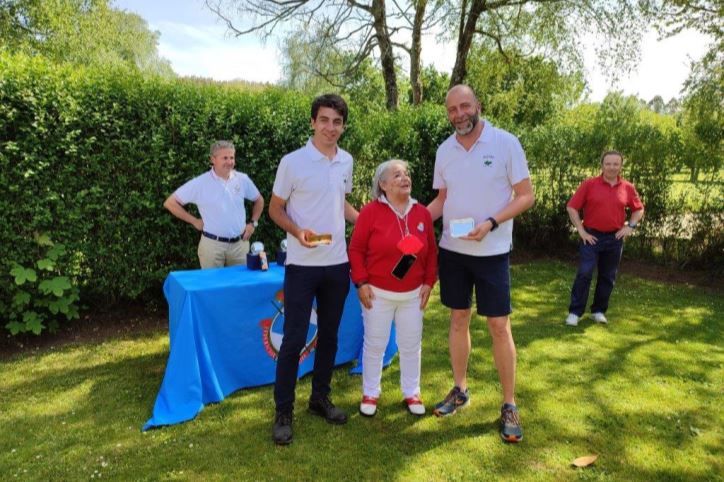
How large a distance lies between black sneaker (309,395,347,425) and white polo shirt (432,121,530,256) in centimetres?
135

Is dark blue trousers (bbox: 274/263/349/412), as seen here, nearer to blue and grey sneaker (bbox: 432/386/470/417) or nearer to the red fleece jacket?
the red fleece jacket

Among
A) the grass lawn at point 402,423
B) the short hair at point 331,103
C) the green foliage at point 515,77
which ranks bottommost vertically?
the grass lawn at point 402,423

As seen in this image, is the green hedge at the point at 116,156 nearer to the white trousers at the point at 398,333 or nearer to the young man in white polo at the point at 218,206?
the young man in white polo at the point at 218,206

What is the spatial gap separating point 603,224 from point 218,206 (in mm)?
3985

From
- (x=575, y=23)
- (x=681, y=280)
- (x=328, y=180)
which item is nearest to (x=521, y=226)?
(x=681, y=280)

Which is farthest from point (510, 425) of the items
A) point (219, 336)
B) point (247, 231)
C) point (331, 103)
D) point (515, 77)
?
point (515, 77)

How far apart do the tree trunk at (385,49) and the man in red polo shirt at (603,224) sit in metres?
7.54

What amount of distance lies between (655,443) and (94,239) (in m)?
4.92

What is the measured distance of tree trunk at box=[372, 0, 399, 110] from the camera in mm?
12148

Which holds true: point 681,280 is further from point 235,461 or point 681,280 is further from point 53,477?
point 53,477

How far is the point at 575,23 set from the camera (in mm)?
11422

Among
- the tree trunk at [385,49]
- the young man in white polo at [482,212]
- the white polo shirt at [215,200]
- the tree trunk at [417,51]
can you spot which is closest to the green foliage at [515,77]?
the tree trunk at [417,51]

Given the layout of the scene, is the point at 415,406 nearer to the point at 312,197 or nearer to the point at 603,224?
the point at 312,197

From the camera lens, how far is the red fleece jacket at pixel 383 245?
300 centimetres
